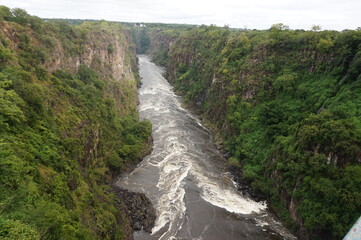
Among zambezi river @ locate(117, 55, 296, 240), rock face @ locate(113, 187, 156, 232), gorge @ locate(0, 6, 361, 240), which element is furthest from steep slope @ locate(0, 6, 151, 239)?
zambezi river @ locate(117, 55, 296, 240)

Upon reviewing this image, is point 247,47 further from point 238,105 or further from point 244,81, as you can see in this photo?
point 238,105

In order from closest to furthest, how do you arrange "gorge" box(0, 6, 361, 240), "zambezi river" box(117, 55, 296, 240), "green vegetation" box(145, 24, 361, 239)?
"gorge" box(0, 6, 361, 240) < "green vegetation" box(145, 24, 361, 239) < "zambezi river" box(117, 55, 296, 240)

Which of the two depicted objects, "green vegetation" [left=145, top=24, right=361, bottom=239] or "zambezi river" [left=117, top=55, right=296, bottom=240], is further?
"zambezi river" [left=117, top=55, right=296, bottom=240]

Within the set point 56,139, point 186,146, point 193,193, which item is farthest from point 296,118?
point 56,139

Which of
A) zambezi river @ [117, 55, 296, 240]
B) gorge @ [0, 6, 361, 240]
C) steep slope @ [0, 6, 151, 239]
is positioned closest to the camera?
steep slope @ [0, 6, 151, 239]

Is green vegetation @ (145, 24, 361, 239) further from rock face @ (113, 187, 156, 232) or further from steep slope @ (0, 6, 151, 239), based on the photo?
steep slope @ (0, 6, 151, 239)

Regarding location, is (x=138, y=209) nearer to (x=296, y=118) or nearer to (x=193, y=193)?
(x=193, y=193)

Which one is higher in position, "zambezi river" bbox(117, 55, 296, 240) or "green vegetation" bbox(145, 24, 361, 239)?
"green vegetation" bbox(145, 24, 361, 239)

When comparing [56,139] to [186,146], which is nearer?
[56,139]
